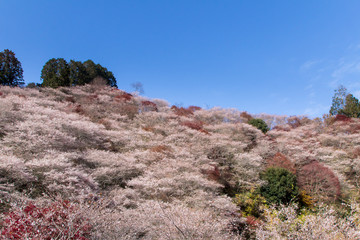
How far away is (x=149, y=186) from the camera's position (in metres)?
7.14

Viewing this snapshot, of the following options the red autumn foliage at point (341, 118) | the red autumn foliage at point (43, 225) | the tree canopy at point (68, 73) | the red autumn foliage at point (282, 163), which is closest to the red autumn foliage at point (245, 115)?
the red autumn foliage at point (341, 118)

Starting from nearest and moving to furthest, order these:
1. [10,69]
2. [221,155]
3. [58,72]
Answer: [221,155]
[10,69]
[58,72]

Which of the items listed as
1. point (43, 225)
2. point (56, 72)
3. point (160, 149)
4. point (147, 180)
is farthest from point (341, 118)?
point (56, 72)

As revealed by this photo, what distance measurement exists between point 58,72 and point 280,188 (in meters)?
23.0

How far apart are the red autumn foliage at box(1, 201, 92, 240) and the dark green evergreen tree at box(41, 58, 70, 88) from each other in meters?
19.4

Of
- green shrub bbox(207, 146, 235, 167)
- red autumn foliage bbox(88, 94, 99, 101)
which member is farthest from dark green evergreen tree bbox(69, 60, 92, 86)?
green shrub bbox(207, 146, 235, 167)

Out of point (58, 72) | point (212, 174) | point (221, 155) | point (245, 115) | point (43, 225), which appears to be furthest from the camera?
point (245, 115)

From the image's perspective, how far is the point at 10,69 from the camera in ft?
56.8

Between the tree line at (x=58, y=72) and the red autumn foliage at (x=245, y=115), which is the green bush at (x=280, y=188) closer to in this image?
the red autumn foliage at (x=245, y=115)

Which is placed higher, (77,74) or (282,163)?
(77,74)

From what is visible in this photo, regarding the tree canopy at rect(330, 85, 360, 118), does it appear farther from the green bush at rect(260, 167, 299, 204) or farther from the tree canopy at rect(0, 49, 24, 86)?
the tree canopy at rect(0, 49, 24, 86)

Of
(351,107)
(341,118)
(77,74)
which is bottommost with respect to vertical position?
(341,118)

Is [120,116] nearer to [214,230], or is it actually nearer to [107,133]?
[107,133]

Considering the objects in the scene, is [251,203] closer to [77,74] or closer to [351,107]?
[77,74]
